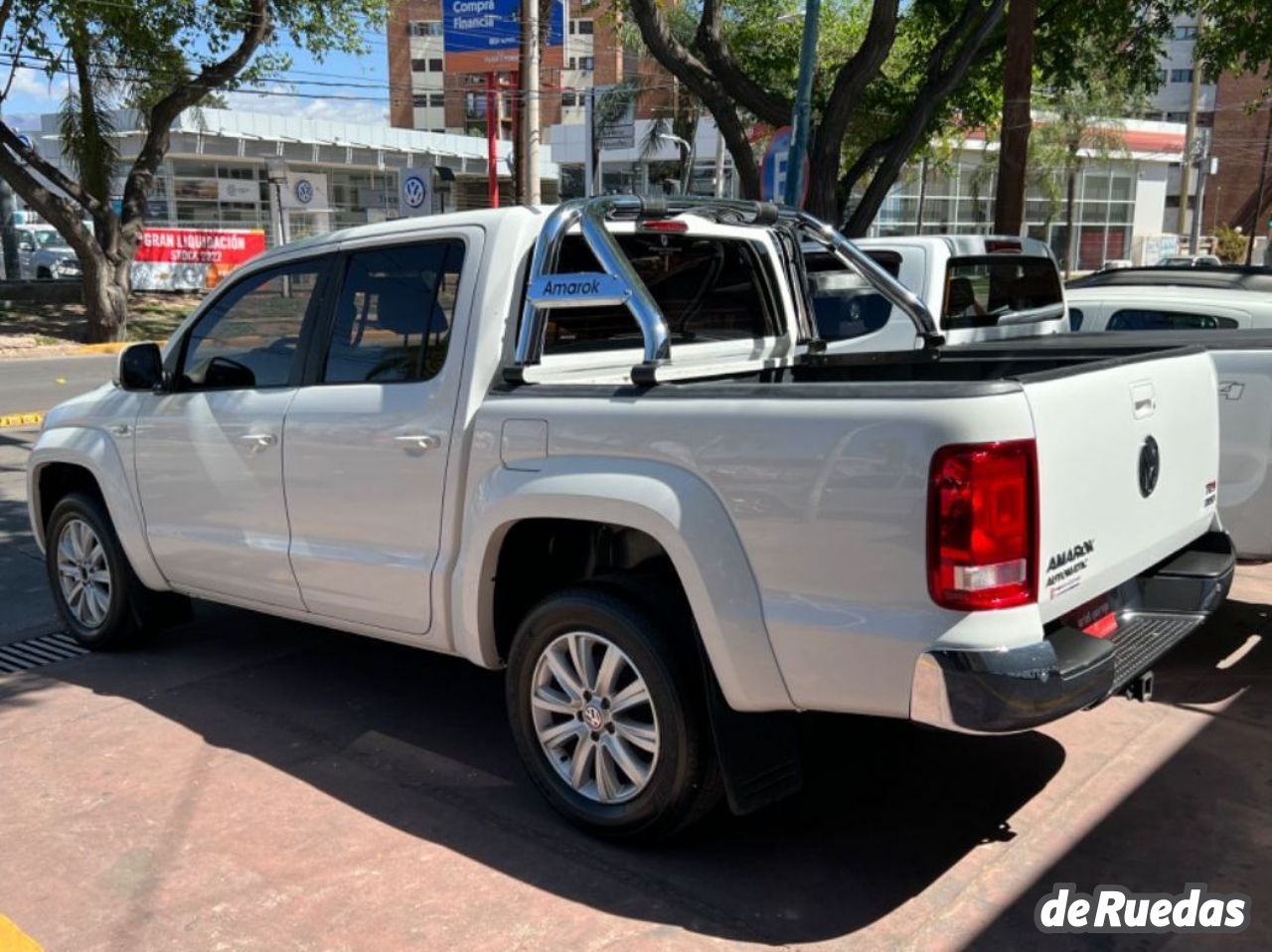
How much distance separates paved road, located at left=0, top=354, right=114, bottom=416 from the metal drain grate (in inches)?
344

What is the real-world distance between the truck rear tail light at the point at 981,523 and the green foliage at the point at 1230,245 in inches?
2233

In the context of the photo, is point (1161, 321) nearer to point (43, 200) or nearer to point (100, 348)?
point (43, 200)

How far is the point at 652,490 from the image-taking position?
3.33 meters

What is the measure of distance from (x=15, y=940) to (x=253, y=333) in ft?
8.28

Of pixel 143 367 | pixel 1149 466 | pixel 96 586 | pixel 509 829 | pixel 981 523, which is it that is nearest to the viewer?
pixel 981 523

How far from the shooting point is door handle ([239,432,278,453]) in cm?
453

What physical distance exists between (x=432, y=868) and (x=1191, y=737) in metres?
2.93

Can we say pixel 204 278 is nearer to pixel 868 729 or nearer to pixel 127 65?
pixel 127 65

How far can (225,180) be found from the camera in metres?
40.3

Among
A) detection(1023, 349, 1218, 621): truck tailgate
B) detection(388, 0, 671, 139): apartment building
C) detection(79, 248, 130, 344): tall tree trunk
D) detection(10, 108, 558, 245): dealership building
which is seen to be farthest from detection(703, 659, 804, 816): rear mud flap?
detection(388, 0, 671, 139): apartment building

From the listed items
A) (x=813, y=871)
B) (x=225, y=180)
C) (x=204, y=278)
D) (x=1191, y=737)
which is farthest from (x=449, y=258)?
(x=225, y=180)

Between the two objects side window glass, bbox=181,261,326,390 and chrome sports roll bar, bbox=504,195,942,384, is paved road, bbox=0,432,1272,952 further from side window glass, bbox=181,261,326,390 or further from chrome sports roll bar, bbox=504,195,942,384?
chrome sports roll bar, bbox=504,195,942,384

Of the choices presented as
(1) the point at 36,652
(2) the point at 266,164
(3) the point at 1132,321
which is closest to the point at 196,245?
(2) the point at 266,164

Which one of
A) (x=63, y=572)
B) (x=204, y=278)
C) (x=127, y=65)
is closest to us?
(x=63, y=572)
